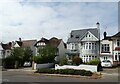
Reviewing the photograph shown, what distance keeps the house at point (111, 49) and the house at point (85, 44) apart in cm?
136

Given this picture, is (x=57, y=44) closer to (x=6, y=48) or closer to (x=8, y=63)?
(x=8, y=63)

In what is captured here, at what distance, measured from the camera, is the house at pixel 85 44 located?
55.4 meters

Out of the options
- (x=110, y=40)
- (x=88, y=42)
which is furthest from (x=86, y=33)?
(x=110, y=40)

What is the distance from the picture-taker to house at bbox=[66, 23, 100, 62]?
55438 millimetres

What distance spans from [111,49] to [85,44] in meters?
6.15

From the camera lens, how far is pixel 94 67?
122 feet

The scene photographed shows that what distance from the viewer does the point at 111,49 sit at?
→ 53562 mm

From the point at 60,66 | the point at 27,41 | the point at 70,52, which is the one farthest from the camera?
the point at 27,41

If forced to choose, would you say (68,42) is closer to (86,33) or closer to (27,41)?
(86,33)

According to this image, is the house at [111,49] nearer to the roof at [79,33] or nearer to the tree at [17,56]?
the roof at [79,33]

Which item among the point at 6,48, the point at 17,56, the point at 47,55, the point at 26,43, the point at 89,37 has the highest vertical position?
the point at 89,37

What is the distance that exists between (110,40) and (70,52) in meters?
11.3

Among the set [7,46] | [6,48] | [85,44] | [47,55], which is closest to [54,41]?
[85,44]

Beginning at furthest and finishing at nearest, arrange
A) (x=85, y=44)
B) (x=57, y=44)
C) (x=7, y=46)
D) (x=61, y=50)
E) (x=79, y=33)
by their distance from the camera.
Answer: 1. (x=7, y=46)
2. (x=61, y=50)
3. (x=57, y=44)
4. (x=79, y=33)
5. (x=85, y=44)
